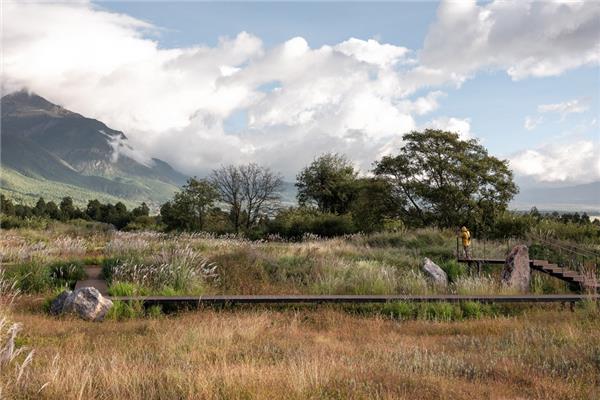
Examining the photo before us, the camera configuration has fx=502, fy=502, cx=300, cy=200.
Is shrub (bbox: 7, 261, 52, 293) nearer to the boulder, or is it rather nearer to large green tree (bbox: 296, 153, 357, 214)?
the boulder

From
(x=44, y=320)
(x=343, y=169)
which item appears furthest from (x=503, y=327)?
(x=343, y=169)

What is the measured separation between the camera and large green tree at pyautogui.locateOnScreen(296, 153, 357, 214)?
176 ft

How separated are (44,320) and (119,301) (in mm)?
1460

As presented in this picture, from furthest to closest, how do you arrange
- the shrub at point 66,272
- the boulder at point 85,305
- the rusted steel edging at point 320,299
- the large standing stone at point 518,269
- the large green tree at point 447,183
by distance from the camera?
the large green tree at point 447,183 → the large standing stone at point 518,269 → the shrub at point 66,272 → the rusted steel edging at point 320,299 → the boulder at point 85,305

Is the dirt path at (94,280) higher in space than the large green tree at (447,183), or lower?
lower

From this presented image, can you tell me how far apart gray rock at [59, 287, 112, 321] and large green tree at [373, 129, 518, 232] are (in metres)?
28.1

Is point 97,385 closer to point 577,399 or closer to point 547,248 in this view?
point 577,399

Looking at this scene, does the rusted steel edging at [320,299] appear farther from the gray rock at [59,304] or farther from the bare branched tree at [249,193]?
the bare branched tree at [249,193]

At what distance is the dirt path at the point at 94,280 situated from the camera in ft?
40.1

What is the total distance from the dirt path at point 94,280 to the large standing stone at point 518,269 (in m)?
10.9

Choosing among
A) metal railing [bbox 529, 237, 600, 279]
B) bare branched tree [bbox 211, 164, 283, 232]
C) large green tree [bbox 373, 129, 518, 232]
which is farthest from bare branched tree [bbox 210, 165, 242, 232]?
metal railing [bbox 529, 237, 600, 279]

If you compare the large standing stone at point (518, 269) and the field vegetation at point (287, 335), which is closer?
the field vegetation at point (287, 335)

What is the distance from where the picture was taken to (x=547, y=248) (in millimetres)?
21438

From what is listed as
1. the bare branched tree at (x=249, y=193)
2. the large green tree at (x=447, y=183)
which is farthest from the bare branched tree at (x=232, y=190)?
the large green tree at (x=447, y=183)
